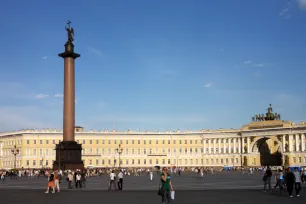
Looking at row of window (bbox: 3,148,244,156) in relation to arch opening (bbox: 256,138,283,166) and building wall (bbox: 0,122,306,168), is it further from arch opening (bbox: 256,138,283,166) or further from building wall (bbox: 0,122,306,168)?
arch opening (bbox: 256,138,283,166)

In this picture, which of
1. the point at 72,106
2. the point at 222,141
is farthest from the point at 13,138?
the point at 72,106

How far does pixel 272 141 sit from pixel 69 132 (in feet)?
278

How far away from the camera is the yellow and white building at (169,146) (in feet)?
390

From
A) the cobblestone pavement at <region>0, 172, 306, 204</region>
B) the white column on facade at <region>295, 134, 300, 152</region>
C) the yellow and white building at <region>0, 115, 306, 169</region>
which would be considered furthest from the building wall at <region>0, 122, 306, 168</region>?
the cobblestone pavement at <region>0, 172, 306, 204</region>

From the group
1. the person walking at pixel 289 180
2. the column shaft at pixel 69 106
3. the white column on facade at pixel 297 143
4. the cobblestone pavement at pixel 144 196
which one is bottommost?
the cobblestone pavement at pixel 144 196

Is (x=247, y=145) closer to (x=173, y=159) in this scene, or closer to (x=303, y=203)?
(x=173, y=159)

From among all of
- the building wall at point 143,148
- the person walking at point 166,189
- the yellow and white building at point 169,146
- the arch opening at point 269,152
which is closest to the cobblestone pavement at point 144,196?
the person walking at point 166,189

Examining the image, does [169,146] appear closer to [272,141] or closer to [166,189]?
[272,141]

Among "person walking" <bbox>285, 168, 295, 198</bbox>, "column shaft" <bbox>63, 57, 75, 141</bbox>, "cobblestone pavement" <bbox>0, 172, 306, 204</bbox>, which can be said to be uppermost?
"column shaft" <bbox>63, 57, 75, 141</bbox>

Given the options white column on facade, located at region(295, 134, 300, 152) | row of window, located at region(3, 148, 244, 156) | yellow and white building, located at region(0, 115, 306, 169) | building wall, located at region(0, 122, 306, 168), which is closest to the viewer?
white column on facade, located at region(295, 134, 300, 152)

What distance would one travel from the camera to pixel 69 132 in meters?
47.9

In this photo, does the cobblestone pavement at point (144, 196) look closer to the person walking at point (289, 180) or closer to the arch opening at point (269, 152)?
the person walking at point (289, 180)

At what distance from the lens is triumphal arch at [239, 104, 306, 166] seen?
111 meters

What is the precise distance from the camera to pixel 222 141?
127875 millimetres
